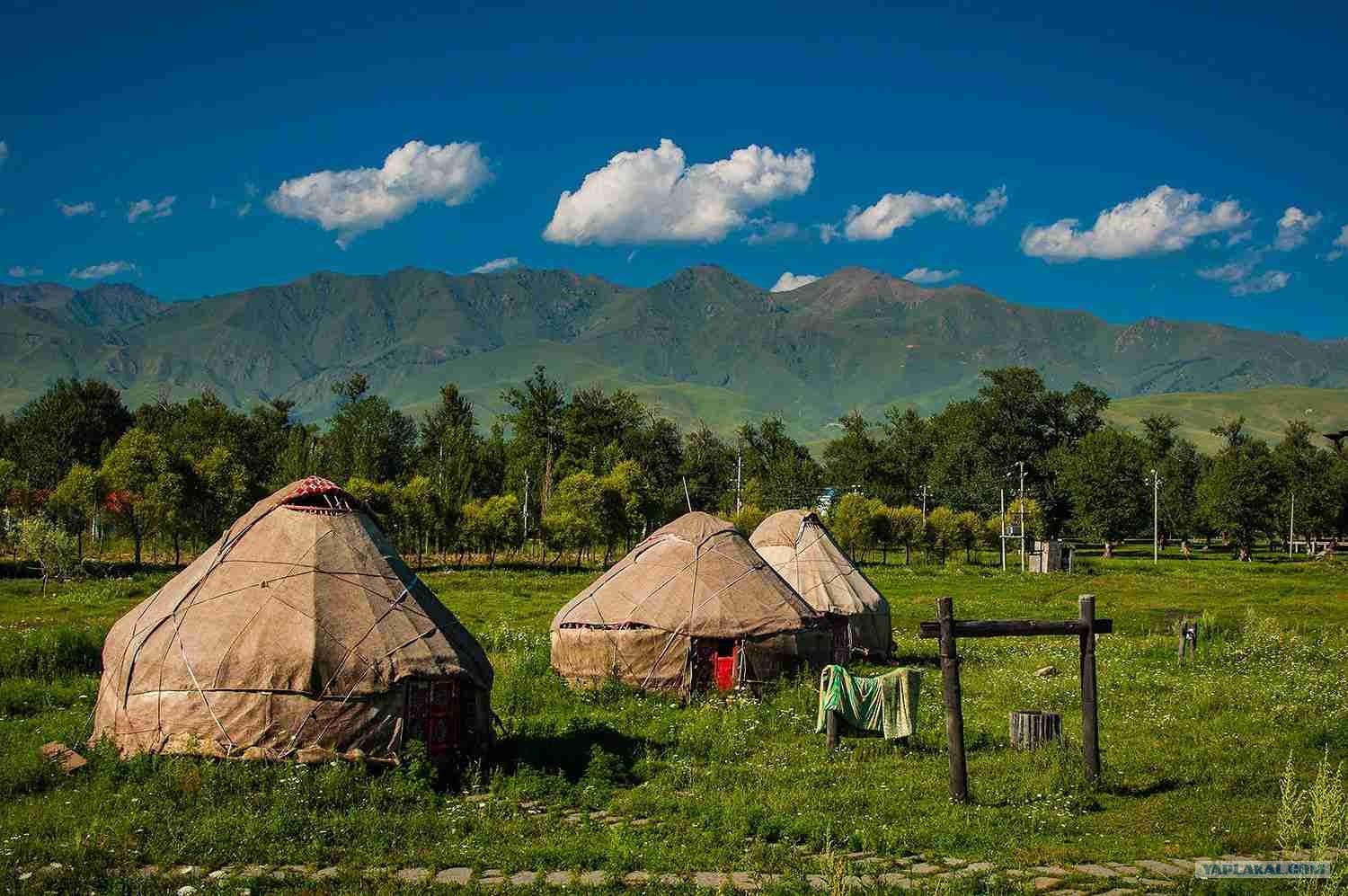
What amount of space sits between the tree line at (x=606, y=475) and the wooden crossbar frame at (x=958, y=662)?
153 feet

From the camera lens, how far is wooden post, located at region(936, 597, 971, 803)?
1465 cm

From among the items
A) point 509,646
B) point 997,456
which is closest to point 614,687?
point 509,646

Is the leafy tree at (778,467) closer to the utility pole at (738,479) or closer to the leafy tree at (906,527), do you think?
the utility pole at (738,479)

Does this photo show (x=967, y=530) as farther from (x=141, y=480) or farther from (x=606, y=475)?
(x=141, y=480)

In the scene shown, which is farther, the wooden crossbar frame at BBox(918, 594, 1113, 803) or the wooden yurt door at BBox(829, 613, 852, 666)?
the wooden yurt door at BBox(829, 613, 852, 666)

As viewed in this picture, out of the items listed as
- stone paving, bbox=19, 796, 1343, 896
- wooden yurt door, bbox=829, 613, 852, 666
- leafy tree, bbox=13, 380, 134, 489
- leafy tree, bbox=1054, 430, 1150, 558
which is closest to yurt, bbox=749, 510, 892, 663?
wooden yurt door, bbox=829, 613, 852, 666

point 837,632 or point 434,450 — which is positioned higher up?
point 434,450

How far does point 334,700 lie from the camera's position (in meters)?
15.9

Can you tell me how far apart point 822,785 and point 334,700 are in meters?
7.04

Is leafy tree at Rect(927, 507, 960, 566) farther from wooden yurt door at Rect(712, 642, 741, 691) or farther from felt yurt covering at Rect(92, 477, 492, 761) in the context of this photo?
felt yurt covering at Rect(92, 477, 492, 761)

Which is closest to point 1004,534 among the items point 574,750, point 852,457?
point 852,457

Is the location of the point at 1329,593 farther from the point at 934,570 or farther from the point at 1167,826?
the point at 1167,826

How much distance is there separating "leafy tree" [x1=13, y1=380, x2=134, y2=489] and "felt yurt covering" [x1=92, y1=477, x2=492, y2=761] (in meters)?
89.8

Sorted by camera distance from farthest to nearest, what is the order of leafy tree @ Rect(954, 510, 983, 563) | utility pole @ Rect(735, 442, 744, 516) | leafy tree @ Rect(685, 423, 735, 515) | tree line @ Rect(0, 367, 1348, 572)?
leafy tree @ Rect(685, 423, 735, 515) < leafy tree @ Rect(954, 510, 983, 563) < utility pole @ Rect(735, 442, 744, 516) < tree line @ Rect(0, 367, 1348, 572)
